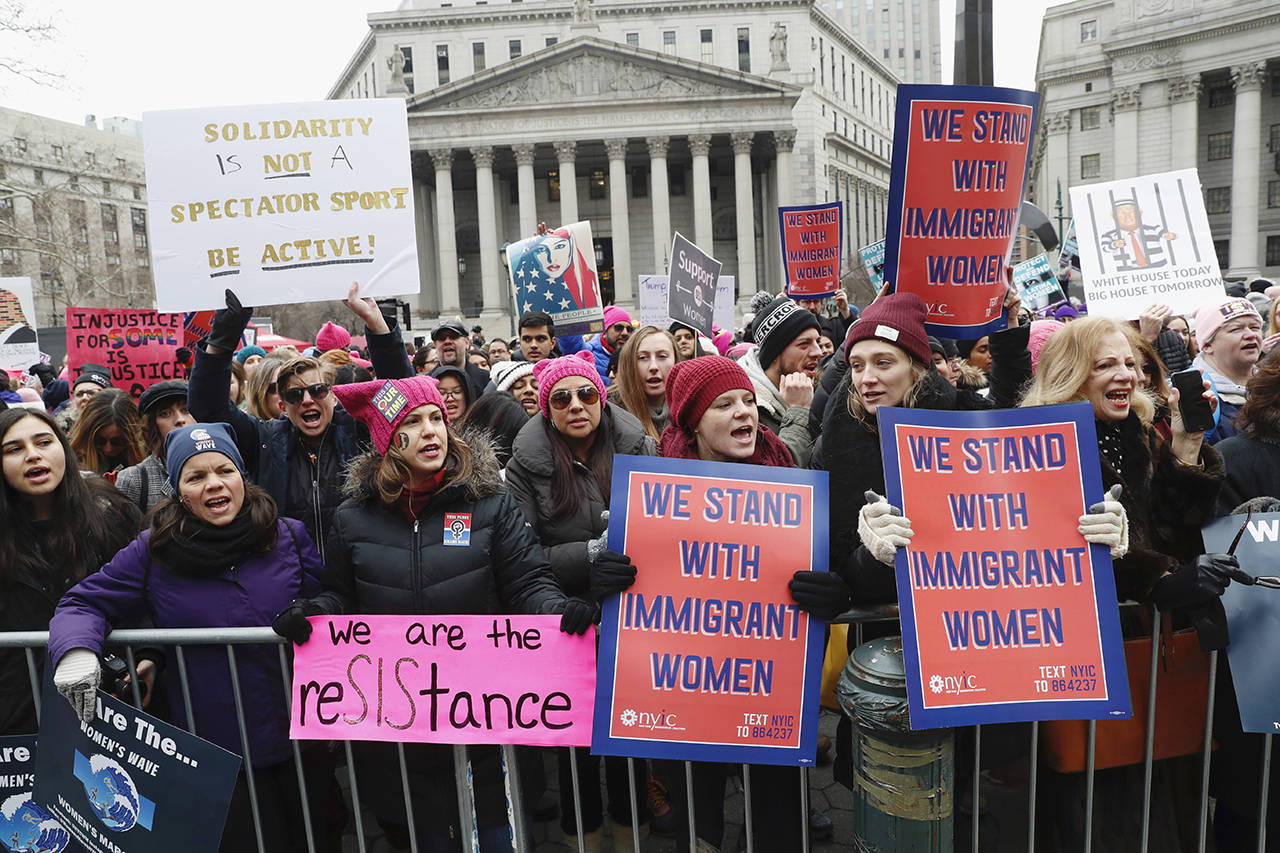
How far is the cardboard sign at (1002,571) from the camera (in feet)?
8.33

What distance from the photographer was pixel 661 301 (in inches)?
510

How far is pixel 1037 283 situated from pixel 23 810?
12.0 m

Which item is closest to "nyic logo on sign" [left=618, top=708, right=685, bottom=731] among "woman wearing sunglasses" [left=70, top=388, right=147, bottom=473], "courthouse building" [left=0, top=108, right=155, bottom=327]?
"woman wearing sunglasses" [left=70, top=388, right=147, bottom=473]

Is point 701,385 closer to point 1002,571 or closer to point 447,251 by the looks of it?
point 1002,571

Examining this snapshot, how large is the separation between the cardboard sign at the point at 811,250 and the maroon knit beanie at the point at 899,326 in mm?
7116

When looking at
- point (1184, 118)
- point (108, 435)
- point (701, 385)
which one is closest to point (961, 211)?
point (701, 385)

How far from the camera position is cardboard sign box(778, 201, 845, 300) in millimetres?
10188

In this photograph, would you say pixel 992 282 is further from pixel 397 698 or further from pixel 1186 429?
pixel 397 698

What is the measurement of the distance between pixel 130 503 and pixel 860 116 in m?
89.2

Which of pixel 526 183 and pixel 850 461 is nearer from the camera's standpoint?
pixel 850 461

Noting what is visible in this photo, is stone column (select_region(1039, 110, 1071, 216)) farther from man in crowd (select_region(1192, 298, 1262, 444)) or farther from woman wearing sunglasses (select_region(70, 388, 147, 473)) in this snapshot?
woman wearing sunglasses (select_region(70, 388, 147, 473))

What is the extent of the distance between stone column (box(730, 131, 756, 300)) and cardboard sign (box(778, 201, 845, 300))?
39782 mm

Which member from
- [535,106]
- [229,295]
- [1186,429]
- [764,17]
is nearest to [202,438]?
[229,295]

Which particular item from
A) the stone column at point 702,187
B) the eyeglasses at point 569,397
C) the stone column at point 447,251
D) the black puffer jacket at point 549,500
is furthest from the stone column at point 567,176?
the black puffer jacket at point 549,500
